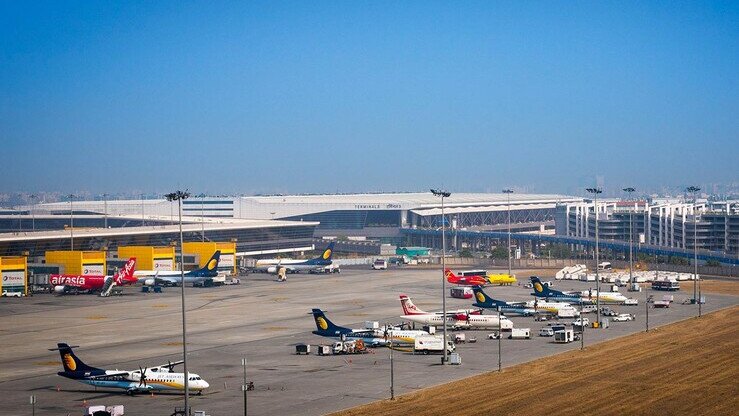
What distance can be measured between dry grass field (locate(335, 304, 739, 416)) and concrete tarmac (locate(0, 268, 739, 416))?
2921 mm

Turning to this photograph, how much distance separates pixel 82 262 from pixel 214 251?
2740 centimetres

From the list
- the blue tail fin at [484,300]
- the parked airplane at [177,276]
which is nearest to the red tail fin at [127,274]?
the parked airplane at [177,276]

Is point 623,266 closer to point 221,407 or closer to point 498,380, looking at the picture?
point 498,380

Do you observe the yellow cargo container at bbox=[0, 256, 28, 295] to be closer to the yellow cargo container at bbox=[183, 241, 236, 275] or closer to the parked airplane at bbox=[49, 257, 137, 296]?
the parked airplane at bbox=[49, 257, 137, 296]

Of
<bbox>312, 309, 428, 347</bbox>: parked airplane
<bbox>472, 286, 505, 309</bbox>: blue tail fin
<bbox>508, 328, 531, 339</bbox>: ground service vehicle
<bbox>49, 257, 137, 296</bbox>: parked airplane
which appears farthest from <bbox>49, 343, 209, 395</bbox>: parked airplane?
<bbox>49, 257, 137, 296</bbox>: parked airplane

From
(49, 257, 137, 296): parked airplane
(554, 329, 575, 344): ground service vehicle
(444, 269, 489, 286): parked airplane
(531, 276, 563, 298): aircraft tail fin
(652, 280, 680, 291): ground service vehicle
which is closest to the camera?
(554, 329, 575, 344): ground service vehicle

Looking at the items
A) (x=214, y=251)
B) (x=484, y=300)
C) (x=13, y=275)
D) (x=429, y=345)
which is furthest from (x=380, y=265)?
(x=429, y=345)

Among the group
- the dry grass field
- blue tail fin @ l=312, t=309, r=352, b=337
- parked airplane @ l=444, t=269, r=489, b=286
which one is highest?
blue tail fin @ l=312, t=309, r=352, b=337

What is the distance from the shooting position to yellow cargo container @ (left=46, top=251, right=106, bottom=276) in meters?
155

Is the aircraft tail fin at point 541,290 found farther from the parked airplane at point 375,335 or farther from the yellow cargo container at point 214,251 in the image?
the yellow cargo container at point 214,251

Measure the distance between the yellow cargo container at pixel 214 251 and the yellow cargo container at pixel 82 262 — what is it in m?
19.4

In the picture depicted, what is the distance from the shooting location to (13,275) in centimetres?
14212

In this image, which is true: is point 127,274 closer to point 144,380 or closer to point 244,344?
point 244,344

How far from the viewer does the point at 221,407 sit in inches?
2266
